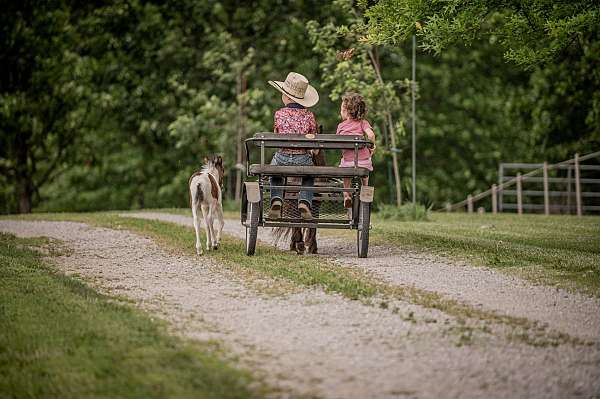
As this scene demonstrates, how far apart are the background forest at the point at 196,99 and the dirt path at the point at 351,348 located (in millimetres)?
17710

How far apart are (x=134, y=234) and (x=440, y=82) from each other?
58.6 ft

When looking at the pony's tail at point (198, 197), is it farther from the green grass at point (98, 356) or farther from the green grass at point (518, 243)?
the green grass at point (98, 356)

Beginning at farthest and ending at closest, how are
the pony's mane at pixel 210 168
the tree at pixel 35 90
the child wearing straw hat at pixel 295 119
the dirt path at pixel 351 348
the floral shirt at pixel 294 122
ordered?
the tree at pixel 35 90 < the pony's mane at pixel 210 168 < the floral shirt at pixel 294 122 < the child wearing straw hat at pixel 295 119 < the dirt path at pixel 351 348

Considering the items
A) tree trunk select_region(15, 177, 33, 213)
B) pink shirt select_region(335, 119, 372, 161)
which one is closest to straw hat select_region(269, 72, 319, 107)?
pink shirt select_region(335, 119, 372, 161)

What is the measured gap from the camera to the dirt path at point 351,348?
5633 millimetres

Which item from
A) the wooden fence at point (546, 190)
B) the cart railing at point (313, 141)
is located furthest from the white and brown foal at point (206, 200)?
the wooden fence at point (546, 190)

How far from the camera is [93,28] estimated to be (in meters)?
29.5

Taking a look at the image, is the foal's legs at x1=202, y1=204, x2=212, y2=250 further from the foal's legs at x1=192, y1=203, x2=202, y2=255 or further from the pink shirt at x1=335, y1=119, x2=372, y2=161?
the pink shirt at x1=335, y1=119, x2=372, y2=161

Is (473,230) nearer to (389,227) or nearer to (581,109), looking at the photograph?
(389,227)

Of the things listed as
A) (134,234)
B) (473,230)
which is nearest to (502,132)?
(473,230)

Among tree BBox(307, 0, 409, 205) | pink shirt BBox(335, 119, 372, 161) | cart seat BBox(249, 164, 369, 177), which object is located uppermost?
tree BBox(307, 0, 409, 205)

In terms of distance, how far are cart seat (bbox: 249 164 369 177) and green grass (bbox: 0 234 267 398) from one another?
309 cm

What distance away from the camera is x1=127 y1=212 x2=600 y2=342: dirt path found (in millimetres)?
7625

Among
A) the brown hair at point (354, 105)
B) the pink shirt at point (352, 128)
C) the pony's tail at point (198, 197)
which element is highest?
the brown hair at point (354, 105)
